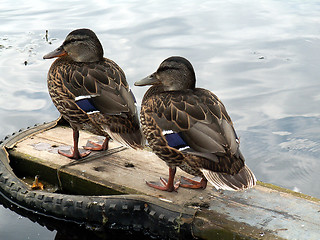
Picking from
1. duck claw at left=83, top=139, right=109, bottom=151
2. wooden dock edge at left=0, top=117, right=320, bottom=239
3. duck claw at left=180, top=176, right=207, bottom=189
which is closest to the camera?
wooden dock edge at left=0, top=117, right=320, bottom=239

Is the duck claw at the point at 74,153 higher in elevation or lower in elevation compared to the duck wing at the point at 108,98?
lower

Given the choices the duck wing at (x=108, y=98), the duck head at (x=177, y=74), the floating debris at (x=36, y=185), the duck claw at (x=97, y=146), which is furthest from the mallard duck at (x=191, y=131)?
the floating debris at (x=36, y=185)

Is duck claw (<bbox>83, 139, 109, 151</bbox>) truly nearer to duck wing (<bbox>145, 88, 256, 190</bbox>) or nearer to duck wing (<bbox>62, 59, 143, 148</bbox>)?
duck wing (<bbox>62, 59, 143, 148</bbox>)

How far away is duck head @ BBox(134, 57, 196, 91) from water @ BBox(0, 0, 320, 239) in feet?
6.04

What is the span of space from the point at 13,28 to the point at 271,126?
6811 millimetres

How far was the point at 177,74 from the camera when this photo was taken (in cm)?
490

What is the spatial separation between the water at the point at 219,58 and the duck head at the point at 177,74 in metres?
1.84

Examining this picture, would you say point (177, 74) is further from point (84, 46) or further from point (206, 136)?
point (84, 46)

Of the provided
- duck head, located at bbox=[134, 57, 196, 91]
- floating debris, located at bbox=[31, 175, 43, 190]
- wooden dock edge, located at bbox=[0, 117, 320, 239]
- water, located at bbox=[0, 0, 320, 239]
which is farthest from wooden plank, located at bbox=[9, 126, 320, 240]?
duck head, located at bbox=[134, 57, 196, 91]

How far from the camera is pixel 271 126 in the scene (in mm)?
7992

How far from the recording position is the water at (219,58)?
290 inches

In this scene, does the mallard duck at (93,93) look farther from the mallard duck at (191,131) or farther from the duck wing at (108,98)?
the mallard duck at (191,131)

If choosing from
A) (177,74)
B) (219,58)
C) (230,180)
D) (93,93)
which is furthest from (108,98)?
(219,58)

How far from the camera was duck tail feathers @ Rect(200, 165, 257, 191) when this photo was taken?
4.43m
